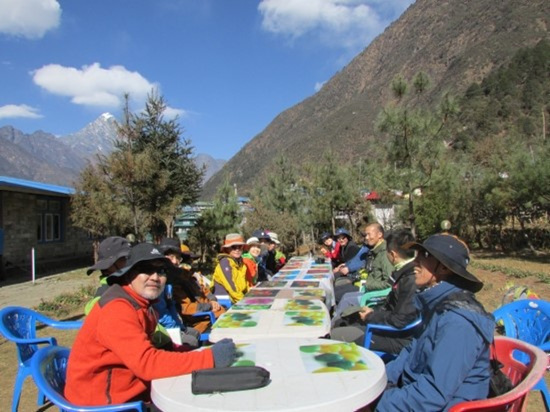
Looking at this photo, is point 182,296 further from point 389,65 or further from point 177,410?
point 389,65

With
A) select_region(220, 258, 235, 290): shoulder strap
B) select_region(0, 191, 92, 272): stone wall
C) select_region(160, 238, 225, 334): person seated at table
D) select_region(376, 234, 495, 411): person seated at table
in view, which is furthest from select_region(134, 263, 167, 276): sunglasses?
select_region(0, 191, 92, 272): stone wall

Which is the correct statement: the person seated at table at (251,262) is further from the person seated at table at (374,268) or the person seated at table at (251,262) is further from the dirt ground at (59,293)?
the dirt ground at (59,293)

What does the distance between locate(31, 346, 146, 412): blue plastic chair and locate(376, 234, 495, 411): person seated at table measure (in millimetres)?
1097

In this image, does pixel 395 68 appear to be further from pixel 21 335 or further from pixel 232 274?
pixel 21 335

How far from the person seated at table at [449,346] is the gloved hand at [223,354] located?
67 cm

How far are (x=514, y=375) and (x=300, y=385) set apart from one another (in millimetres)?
1100

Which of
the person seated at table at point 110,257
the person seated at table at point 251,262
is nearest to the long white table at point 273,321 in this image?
the person seated at table at point 110,257

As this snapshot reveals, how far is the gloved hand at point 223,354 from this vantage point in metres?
1.93

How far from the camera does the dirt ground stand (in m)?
3.70

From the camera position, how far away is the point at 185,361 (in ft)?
6.24

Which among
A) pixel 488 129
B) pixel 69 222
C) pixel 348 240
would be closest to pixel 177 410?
pixel 348 240

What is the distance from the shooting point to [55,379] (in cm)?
215

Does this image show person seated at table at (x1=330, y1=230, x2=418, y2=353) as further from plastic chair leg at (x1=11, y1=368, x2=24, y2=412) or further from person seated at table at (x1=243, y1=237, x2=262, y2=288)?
plastic chair leg at (x1=11, y1=368, x2=24, y2=412)

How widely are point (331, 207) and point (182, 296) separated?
1382 centimetres
